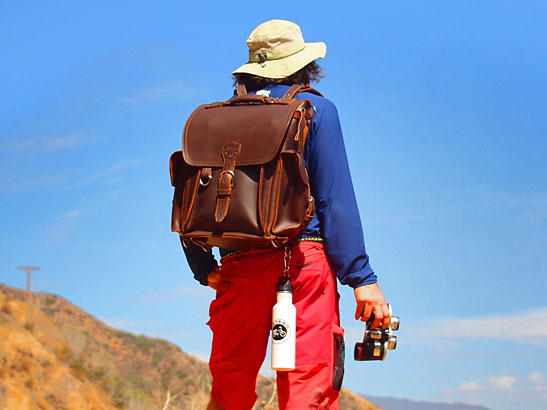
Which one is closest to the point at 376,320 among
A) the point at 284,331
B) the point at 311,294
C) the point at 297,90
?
the point at 311,294

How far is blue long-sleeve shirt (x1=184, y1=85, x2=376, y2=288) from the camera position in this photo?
390 cm

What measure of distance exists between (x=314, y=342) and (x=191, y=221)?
0.90 metres

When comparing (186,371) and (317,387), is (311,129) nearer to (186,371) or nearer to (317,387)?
(317,387)

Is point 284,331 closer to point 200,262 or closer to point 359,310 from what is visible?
point 359,310

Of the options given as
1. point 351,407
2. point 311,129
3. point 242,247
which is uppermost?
point 311,129

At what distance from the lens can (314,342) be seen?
12.5ft

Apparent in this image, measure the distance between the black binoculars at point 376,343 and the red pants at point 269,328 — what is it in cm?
22

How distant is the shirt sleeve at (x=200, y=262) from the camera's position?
4582 millimetres

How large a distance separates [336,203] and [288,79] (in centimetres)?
85

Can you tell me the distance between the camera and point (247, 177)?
12.5 ft

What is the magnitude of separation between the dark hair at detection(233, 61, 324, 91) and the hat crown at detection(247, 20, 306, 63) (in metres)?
0.12

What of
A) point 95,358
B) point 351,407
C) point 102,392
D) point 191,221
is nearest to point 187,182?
point 191,221

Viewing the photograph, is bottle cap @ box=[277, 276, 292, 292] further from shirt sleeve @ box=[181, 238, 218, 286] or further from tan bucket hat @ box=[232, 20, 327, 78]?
tan bucket hat @ box=[232, 20, 327, 78]

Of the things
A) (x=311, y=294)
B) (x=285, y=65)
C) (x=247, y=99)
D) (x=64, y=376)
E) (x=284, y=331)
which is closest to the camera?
(x=284, y=331)
